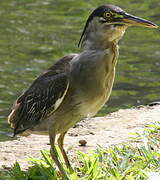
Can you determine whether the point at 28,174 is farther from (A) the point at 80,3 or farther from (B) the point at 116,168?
(A) the point at 80,3

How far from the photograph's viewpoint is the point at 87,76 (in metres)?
7.14

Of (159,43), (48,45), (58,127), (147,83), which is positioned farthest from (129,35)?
(58,127)

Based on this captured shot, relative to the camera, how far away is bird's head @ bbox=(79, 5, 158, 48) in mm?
7027

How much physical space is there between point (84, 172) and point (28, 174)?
1.93 ft

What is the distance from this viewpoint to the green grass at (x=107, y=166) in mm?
7188

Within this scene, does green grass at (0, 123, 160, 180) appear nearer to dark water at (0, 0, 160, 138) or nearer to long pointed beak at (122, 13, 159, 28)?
long pointed beak at (122, 13, 159, 28)

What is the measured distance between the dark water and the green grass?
3549 millimetres

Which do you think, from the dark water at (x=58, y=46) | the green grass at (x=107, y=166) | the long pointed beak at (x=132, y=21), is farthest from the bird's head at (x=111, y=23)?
the dark water at (x=58, y=46)

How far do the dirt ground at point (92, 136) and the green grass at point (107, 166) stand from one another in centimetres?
39

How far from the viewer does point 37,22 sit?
1692 centimetres

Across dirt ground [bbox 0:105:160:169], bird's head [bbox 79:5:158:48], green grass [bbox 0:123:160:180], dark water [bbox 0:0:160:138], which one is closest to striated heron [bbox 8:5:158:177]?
bird's head [bbox 79:5:158:48]

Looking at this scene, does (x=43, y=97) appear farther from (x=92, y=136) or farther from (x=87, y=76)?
(x=92, y=136)

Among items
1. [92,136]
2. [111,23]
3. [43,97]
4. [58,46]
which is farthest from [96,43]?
[58,46]

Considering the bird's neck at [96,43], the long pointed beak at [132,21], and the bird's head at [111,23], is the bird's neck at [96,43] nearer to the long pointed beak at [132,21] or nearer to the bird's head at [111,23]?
the bird's head at [111,23]
